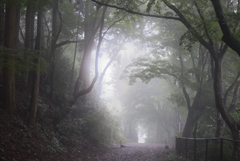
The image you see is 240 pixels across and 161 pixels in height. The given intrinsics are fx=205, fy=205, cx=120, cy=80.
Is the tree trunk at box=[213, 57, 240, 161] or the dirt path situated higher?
the tree trunk at box=[213, 57, 240, 161]

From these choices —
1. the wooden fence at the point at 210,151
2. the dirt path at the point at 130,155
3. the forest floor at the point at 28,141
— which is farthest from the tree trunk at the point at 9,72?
the wooden fence at the point at 210,151

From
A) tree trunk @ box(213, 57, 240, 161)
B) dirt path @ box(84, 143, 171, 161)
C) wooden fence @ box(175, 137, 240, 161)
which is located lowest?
dirt path @ box(84, 143, 171, 161)

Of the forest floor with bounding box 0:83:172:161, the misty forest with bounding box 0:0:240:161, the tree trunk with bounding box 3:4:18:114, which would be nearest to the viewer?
the forest floor with bounding box 0:83:172:161

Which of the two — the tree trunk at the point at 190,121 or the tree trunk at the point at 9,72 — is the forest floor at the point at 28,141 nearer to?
the tree trunk at the point at 9,72

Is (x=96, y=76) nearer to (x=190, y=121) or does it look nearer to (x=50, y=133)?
(x=50, y=133)

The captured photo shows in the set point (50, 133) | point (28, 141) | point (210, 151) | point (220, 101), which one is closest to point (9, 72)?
point (28, 141)

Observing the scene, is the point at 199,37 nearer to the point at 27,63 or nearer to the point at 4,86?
the point at 27,63

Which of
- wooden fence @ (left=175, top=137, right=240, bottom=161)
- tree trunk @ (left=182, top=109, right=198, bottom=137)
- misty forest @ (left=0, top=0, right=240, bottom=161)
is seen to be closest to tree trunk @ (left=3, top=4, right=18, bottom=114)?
misty forest @ (left=0, top=0, right=240, bottom=161)

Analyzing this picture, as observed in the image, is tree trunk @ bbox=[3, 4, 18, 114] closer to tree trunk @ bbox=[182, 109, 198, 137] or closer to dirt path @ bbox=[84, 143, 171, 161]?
dirt path @ bbox=[84, 143, 171, 161]

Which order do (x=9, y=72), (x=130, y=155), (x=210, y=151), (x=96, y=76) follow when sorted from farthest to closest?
(x=96, y=76) → (x=130, y=155) → (x=210, y=151) → (x=9, y=72)

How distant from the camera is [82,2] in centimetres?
1691

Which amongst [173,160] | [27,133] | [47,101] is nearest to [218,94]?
[173,160]

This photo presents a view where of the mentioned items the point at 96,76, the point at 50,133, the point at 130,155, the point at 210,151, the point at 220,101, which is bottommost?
the point at 130,155

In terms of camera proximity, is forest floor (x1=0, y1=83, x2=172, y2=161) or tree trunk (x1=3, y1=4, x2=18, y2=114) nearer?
forest floor (x1=0, y1=83, x2=172, y2=161)
